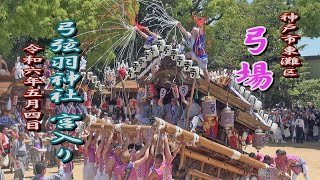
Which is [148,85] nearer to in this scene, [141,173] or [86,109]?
[141,173]

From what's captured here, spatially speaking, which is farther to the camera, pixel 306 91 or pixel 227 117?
pixel 306 91

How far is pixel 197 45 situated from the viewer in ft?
36.2

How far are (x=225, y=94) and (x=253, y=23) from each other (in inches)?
829

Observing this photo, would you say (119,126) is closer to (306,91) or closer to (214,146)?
(214,146)

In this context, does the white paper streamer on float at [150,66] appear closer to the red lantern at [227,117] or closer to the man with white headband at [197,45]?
the man with white headband at [197,45]

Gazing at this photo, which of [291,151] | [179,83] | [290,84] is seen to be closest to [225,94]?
[179,83]

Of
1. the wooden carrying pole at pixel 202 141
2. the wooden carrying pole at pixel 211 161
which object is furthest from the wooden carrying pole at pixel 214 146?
the wooden carrying pole at pixel 211 161

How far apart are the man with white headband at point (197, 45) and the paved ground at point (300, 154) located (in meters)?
5.36

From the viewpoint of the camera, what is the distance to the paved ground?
15499mm

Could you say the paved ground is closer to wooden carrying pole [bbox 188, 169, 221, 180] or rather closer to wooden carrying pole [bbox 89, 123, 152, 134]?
wooden carrying pole [bbox 89, 123, 152, 134]

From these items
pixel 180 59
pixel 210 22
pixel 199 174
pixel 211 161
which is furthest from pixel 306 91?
pixel 199 174

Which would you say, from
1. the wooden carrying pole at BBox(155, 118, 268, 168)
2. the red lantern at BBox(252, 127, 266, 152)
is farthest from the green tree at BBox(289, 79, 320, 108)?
the wooden carrying pole at BBox(155, 118, 268, 168)

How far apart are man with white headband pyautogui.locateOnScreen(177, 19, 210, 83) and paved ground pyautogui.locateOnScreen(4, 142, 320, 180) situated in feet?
17.6

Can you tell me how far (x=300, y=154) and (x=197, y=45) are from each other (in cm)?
1031
